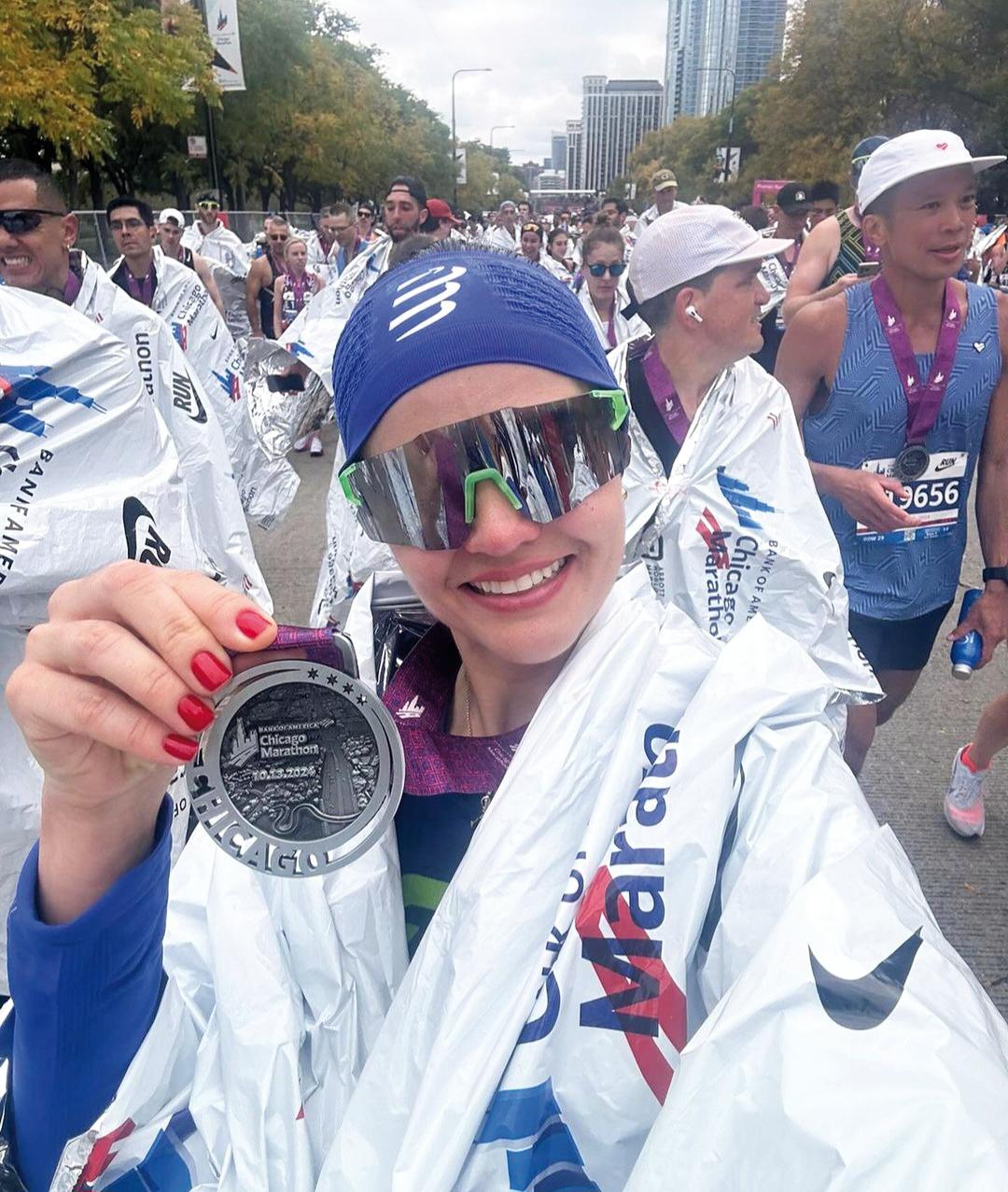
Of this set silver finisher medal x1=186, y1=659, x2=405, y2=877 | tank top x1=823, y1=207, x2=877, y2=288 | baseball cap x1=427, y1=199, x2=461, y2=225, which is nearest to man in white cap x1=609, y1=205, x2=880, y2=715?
silver finisher medal x1=186, y1=659, x2=405, y2=877

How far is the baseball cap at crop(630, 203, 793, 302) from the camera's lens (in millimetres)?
3217

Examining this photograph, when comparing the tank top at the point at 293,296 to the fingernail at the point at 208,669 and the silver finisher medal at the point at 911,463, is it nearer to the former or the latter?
the silver finisher medal at the point at 911,463

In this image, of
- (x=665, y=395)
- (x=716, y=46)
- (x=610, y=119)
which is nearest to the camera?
(x=665, y=395)

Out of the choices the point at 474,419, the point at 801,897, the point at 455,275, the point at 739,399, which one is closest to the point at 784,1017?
the point at 801,897

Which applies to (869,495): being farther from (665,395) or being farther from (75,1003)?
(75,1003)

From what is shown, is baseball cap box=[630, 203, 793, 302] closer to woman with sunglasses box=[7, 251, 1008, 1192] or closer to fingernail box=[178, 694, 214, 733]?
woman with sunglasses box=[7, 251, 1008, 1192]

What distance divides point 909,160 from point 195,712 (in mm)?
2926

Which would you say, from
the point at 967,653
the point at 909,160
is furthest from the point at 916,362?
the point at 967,653

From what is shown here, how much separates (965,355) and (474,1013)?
2.62 m

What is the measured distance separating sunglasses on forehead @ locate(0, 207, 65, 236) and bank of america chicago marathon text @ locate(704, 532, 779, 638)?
3.17 metres

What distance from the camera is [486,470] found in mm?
1144

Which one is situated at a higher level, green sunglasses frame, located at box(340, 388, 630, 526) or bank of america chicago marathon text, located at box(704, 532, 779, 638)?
green sunglasses frame, located at box(340, 388, 630, 526)

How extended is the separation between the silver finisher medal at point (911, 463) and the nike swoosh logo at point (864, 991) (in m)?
2.42

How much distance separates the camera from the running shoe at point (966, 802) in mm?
3613
